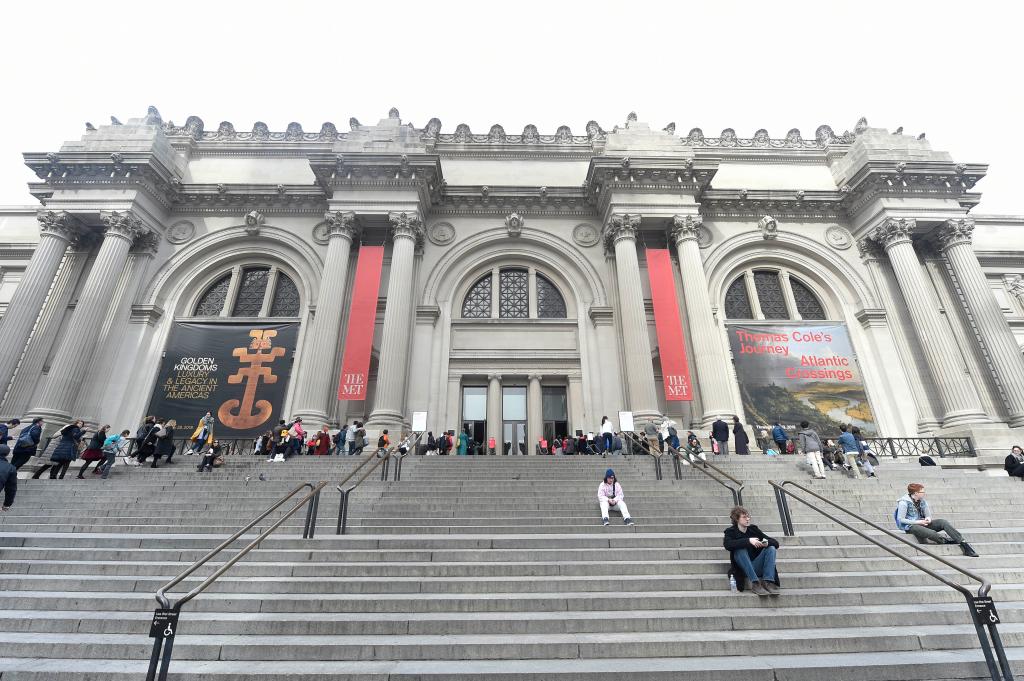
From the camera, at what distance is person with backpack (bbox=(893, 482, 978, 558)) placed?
727cm

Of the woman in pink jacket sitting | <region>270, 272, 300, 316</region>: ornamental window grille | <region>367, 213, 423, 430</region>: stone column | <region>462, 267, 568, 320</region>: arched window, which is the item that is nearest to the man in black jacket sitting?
the woman in pink jacket sitting

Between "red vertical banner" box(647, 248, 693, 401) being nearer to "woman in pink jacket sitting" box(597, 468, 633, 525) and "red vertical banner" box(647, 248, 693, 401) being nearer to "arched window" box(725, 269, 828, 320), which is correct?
"arched window" box(725, 269, 828, 320)

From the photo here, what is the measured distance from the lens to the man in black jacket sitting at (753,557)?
5883mm

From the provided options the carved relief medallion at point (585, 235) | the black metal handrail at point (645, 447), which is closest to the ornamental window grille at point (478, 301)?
the carved relief medallion at point (585, 235)

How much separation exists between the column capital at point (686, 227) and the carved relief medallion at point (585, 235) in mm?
3499

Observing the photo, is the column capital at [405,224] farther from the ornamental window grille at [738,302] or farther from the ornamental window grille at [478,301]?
the ornamental window grille at [738,302]

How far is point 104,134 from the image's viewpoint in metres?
20.8

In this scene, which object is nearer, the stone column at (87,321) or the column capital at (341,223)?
the stone column at (87,321)

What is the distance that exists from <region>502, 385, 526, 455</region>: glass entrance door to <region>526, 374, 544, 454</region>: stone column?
0.84ft

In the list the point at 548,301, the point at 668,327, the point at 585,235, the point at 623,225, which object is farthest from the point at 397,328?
the point at 668,327

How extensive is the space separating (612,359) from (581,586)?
46.7 feet

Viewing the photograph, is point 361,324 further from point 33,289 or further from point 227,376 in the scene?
point 33,289

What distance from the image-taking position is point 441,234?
2225 cm

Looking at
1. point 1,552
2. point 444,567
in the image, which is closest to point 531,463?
point 444,567
